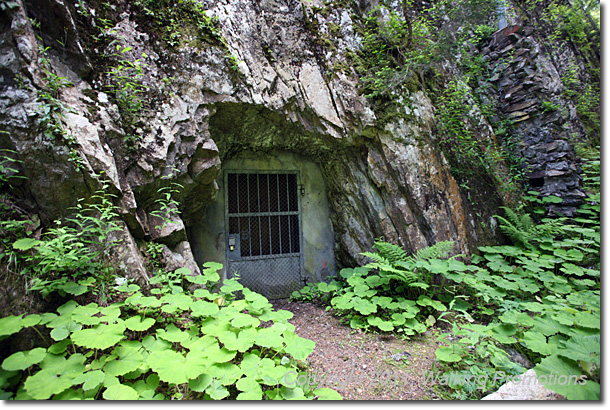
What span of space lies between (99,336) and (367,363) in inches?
89.3

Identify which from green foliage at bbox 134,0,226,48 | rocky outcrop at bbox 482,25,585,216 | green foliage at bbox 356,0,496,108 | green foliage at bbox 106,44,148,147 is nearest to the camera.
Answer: green foliage at bbox 106,44,148,147

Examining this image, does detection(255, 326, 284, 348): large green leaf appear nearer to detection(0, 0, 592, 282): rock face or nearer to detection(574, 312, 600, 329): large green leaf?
detection(0, 0, 592, 282): rock face

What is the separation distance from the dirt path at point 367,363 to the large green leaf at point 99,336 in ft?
4.47

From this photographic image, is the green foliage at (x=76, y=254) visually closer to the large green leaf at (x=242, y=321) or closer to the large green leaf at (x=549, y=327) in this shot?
the large green leaf at (x=242, y=321)

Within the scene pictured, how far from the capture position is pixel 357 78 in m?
4.29

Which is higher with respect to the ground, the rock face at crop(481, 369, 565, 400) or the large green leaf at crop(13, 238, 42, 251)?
the large green leaf at crop(13, 238, 42, 251)

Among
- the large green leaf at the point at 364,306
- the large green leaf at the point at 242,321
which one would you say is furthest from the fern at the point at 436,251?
the large green leaf at the point at 242,321

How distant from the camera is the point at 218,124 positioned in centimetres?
384

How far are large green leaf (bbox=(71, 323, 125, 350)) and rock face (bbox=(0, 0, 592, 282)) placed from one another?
2.42ft

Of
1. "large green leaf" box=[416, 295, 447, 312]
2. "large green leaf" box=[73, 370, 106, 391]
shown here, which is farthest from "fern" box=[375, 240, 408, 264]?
"large green leaf" box=[73, 370, 106, 391]

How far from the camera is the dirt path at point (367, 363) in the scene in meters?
2.37

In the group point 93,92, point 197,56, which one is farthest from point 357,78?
point 93,92

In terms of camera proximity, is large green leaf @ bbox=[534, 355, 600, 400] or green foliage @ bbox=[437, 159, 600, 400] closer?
large green leaf @ bbox=[534, 355, 600, 400]

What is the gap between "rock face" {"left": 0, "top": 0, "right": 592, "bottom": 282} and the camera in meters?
2.47
